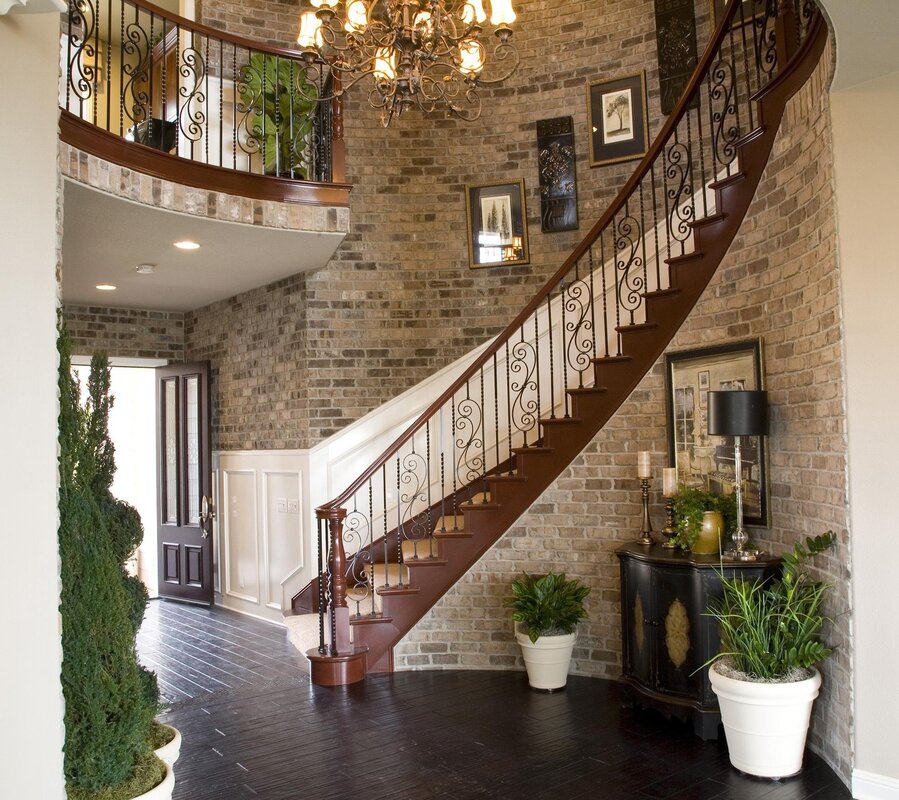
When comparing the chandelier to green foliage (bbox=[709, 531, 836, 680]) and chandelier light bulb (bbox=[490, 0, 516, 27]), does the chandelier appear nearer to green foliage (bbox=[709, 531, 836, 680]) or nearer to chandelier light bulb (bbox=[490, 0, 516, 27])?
chandelier light bulb (bbox=[490, 0, 516, 27])

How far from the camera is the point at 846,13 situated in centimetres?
311

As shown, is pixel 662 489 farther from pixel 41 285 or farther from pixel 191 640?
pixel 191 640

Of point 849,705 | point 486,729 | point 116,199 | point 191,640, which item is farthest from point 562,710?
Answer: point 116,199

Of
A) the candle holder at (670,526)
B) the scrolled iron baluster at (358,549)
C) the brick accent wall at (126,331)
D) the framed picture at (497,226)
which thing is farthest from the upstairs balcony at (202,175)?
the candle holder at (670,526)

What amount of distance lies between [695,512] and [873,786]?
62.9 inches

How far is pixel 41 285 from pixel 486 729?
11.1ft

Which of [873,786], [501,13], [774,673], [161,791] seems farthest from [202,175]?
[873,786]

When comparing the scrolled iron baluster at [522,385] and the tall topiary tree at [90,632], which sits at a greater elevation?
the scrolled iron baluster at [522,385]

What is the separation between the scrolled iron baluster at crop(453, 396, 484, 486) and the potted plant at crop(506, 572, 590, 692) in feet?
4.96

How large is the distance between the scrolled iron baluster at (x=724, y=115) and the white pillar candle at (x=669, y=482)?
6.33ft

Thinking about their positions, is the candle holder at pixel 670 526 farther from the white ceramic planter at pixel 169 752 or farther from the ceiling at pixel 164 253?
the ceiling at pixel 164 253

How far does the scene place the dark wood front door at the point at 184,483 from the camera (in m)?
8.72

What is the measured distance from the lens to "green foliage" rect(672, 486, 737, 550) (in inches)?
184

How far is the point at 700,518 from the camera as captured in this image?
4668mm
